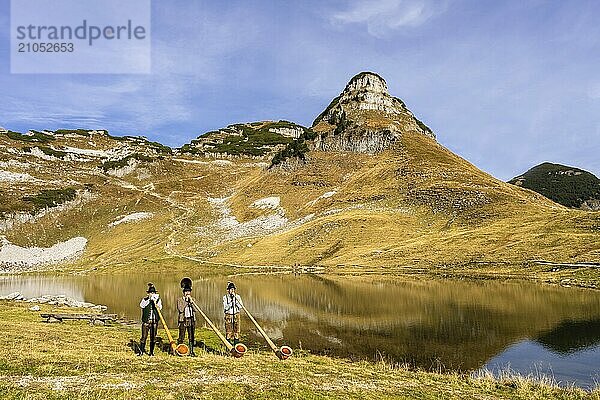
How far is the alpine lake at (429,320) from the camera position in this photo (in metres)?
26.4

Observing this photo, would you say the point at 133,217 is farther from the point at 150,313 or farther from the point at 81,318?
the point at 150,313

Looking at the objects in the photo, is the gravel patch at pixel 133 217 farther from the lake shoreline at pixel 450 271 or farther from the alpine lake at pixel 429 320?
Answer: the alpine lake at pixel 429 320

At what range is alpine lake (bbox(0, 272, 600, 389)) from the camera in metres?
26.4

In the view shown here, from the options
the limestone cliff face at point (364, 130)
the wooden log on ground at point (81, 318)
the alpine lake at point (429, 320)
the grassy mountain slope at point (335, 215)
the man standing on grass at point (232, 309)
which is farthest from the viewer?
the limestone cliff face at point (364, 130)

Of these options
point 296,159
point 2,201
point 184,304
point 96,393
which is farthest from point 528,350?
point 2,201

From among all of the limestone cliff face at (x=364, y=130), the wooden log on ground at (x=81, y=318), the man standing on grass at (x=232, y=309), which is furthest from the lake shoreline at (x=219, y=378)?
the limestone cliff face at (x=364, y=130)

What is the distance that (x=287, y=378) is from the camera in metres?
19.4

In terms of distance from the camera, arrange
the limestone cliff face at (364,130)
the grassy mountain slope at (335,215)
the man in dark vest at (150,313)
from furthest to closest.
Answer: the limestone cliff face at (364,130) < the grassy mountain slope at (335,215) < the man in dark vest at (150,313)

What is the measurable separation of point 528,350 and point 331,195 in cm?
11320

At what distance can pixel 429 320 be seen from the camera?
37.6m

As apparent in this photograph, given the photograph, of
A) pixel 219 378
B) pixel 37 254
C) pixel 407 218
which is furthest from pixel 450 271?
pixel 37 254

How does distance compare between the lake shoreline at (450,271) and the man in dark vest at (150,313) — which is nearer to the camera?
the man in dark vest at (150,313)

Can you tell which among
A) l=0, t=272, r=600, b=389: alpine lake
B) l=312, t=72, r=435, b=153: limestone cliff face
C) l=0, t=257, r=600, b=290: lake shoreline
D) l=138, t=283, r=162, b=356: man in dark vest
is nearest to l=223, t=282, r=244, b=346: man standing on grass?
l=138, t=283, r=162, b=356: man in dark vest

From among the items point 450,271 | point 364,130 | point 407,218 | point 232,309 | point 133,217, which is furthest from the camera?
point 364,130
